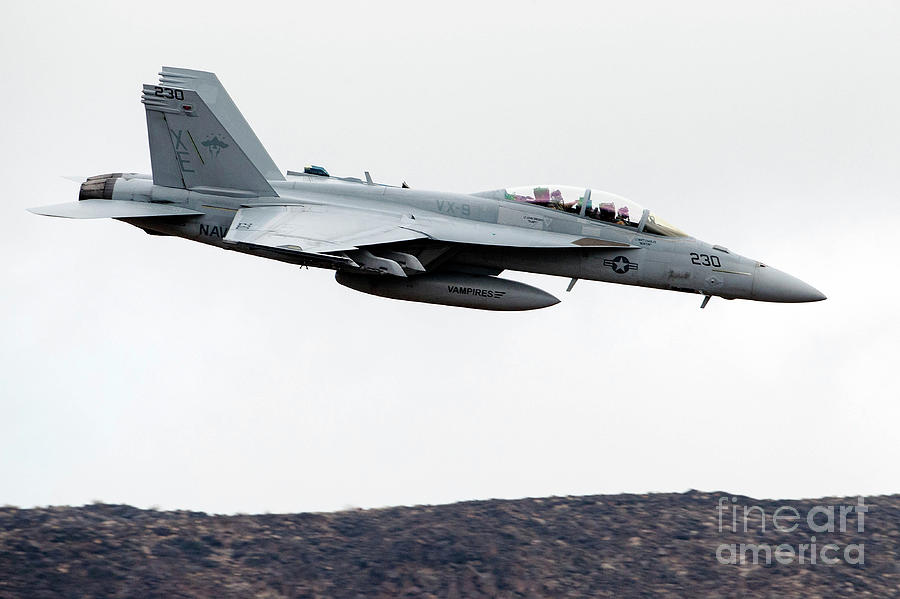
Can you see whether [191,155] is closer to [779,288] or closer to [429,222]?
[429,222]

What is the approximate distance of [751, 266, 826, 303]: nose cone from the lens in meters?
31.4

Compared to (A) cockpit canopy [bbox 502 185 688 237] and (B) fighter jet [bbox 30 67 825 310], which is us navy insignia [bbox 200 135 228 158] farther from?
(A) cockpit canopy [bbox 502 185 688 237]

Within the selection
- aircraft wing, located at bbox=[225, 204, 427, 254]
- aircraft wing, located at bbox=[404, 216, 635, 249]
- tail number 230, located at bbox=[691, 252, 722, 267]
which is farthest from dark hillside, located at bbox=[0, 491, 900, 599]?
aircraft wing, located at bbox=[225, 204, 427, 254]

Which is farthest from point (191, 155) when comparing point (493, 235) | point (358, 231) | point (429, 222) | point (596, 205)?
point (596, 205)

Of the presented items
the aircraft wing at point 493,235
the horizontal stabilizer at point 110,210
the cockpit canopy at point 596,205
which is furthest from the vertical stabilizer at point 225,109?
the cockpit canopy at point 596,205

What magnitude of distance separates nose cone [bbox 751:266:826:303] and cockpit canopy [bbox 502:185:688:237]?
7.22 ft

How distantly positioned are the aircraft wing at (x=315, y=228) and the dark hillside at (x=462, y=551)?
25.7 feet

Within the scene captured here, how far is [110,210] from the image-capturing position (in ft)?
103

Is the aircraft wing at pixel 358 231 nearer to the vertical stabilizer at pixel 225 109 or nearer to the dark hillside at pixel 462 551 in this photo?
the vertical stabilizer at pixel 225 109

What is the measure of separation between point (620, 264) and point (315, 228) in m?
7.35

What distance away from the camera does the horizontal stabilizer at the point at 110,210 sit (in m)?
31.1

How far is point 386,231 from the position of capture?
30109 mm

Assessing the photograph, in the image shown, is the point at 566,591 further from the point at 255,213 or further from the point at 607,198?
the point at 255,213

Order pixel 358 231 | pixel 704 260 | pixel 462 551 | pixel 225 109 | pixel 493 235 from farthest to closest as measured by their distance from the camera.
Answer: pixel 225 109
pixel 462 551
pixel 704 260
pixel 493 235
pixel 358 231
